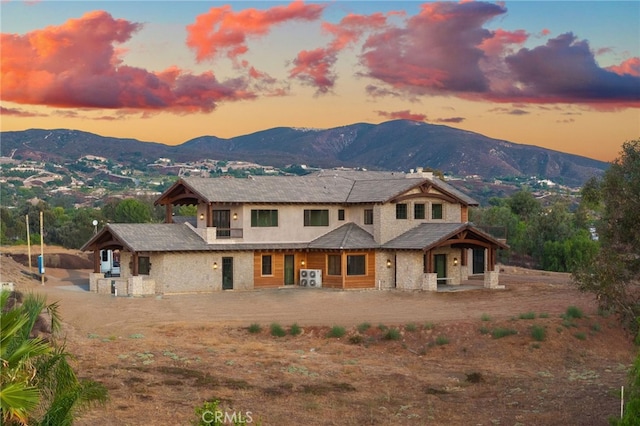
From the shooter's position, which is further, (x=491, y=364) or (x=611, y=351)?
(x=611, y=351)

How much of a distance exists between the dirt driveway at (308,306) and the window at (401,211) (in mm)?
4565

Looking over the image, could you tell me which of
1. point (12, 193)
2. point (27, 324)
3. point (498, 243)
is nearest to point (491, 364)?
point (498, 243)

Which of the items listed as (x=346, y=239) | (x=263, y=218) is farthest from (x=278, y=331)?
(x=263, y=218)

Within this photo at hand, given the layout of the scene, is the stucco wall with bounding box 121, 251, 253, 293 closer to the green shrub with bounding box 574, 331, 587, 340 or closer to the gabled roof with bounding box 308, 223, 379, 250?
the gabled roof with bounding box 308, 223, 379, 250

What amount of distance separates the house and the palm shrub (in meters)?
28.6

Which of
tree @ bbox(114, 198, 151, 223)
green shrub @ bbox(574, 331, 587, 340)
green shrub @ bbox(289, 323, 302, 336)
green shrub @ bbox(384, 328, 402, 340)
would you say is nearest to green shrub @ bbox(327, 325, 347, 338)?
green shrub @ bbox(289, 323, 302, 336)

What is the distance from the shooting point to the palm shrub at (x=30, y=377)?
1264 centimetres

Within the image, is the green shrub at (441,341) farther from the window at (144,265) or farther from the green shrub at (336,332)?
the window at (144,265)

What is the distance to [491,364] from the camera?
31531 mm

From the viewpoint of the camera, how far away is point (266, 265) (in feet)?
155

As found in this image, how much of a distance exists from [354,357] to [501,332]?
20.6 feet

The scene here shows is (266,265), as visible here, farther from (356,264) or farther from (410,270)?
(410,270)

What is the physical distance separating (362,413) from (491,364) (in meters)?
8.53

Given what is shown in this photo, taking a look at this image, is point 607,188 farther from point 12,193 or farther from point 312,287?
point 12,193
